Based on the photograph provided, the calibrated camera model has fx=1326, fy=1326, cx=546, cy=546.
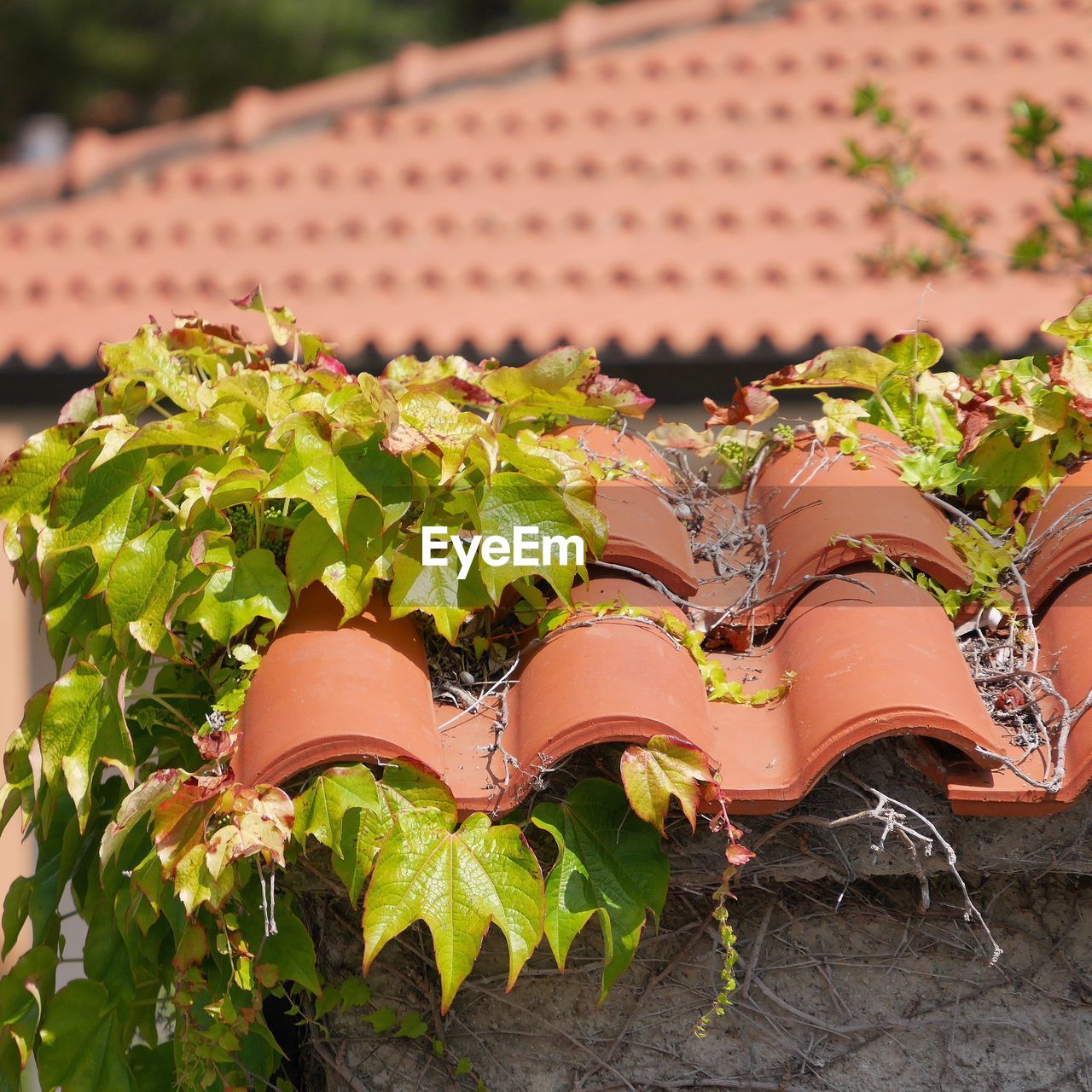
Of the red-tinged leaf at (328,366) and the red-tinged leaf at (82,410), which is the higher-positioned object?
the red-tinged leaf at (328,366)

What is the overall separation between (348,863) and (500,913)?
17 cm

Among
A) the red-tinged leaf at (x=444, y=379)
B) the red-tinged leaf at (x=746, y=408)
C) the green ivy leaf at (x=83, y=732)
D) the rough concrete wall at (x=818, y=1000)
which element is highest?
the red-tinged leaf at (x=444, y=379)

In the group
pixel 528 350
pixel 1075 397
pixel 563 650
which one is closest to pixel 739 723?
pixel 563 650

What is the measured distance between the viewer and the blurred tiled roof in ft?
15.4

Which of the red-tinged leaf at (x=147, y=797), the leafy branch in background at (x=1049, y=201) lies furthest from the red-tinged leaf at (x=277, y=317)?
the leafy branch in background at (x=1049, y=201)

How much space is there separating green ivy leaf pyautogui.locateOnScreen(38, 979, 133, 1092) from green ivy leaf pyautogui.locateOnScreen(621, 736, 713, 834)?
761mm

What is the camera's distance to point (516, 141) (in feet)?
19.0

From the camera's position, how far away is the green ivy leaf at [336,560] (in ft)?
4.81

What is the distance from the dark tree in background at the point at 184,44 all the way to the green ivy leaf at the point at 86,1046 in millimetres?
16215

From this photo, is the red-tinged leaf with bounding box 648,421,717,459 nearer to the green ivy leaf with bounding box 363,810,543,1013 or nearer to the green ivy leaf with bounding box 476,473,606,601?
the green ivy leaf with bounding box 476,473,606,601

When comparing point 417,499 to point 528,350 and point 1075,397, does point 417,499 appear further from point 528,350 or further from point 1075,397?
point 528,350

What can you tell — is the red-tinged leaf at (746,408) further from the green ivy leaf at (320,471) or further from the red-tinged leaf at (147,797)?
the red-tinged leaf at (147,797)

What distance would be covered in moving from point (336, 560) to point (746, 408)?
68cm

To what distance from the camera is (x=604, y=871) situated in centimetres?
141
